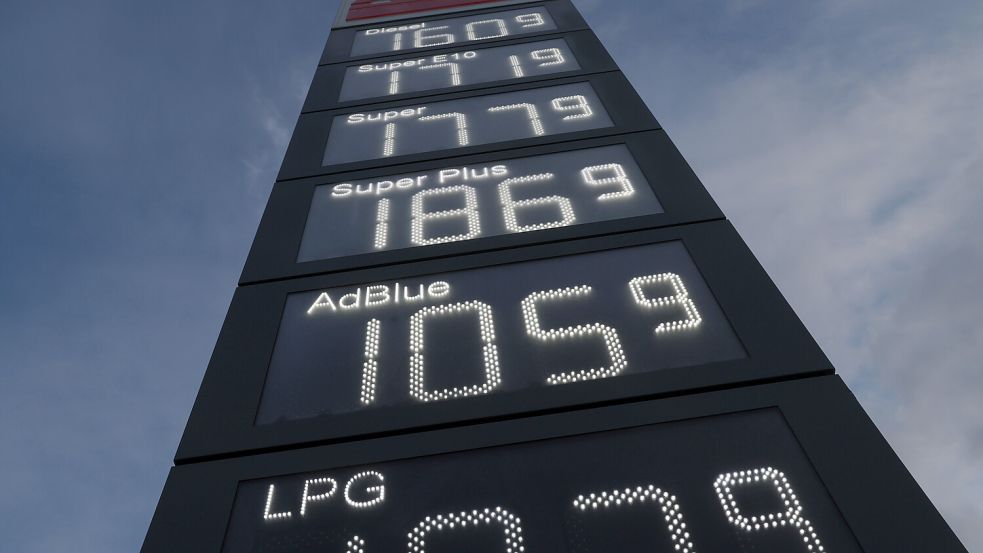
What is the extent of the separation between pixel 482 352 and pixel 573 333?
358 millimetres

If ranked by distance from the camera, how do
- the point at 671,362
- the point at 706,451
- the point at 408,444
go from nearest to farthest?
the point at 706,451, the point at 408,444, the point at 671,362

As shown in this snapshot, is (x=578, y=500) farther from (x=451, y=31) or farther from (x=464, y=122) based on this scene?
(x=451, y=31)

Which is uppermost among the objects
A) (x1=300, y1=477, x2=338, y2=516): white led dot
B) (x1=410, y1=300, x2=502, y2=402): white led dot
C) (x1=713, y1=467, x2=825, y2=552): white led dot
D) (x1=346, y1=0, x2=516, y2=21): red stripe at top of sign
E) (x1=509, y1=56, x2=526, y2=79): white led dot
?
(x1=346, y1=0, x2=516, y2=21): red stripe at top of sign

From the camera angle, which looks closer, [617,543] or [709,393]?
[617,543]

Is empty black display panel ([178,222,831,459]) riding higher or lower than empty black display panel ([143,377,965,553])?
higher

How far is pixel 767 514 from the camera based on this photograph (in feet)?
7.21

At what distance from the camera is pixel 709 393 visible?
8.63 ft

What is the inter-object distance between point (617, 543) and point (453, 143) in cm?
302

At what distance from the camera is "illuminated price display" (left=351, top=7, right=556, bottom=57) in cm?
697

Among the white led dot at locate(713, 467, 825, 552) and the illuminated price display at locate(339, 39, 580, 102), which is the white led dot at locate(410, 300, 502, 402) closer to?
the white led dot at locate(713, 467, 825, 552)

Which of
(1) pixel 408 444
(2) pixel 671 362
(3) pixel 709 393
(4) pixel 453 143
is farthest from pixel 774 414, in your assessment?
(4) pixel 453 143

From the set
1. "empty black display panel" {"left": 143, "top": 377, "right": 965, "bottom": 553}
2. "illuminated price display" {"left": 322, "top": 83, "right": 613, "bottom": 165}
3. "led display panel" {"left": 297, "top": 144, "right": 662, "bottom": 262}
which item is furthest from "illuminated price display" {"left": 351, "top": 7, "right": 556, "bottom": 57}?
"empty black display panel" {"left": 143, "top": 377, "right": 965, "bottom": 553}

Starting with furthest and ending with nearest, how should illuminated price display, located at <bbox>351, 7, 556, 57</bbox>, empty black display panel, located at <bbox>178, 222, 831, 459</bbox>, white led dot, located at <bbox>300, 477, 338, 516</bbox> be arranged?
illuminated price display, located at <bbox>351, 7, 556, 57</bbox> → empty black display panel, located at <bbox>178, 222, 831, 459</bbox> → white led dot, located at <bbox>300, 477, 338, 516</bbox>

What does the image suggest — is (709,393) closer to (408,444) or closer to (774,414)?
(774,414)
